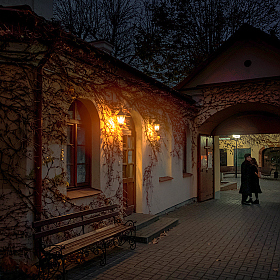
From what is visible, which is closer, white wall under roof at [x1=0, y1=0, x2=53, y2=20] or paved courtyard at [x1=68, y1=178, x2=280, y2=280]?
paved courtyard at [x1=68, y1=178, x2=280, y2=280]

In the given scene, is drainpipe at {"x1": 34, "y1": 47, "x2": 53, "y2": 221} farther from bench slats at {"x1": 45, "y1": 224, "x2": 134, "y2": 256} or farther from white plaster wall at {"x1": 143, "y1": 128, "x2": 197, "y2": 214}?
white plaster wall at {"x1": 143, "y1": 128, "x2": 197, "y2": 214}

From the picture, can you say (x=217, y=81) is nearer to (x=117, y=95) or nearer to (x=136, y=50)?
(x=117, y=95)

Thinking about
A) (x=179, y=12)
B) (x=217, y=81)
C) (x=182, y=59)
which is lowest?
(x=217, y=81)

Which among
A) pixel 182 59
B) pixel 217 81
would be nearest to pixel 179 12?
pixel 182 59

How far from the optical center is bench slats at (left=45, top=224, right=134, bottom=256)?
15.6 ft

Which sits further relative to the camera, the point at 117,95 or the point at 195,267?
the point at 117,95

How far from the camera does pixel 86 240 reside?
5246mm

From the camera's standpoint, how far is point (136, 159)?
859 cm

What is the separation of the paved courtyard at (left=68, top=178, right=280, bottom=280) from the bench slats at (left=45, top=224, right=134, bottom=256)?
0.42 m

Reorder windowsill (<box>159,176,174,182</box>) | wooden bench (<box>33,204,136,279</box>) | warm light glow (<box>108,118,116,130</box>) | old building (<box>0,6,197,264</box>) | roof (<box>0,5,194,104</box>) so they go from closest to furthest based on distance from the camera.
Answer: wooden bench (<box>33,204,136,279</box>) < roof (<box>0,5,194,104</box>) < old building (<box>0,6,197,264</box>) < warm light glow (<box>108,118,116,130</box>) < windowsill (<box>159,176,174,182</box>)

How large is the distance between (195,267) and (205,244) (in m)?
1.38

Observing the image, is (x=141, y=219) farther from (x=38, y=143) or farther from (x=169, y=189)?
(x=38, y=143)

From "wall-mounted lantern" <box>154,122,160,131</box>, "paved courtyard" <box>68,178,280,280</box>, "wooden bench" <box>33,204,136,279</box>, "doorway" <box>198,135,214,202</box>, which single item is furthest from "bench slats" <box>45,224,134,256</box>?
"doorway" <box>198,135,214,202</box>

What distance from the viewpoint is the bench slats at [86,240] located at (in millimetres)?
4754
